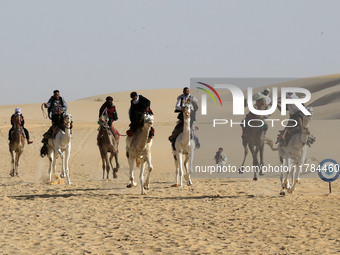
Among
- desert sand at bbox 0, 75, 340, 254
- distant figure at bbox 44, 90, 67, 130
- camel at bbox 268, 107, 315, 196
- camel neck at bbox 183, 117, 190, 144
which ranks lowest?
desert sand at bbox 0, 75, 340, 254

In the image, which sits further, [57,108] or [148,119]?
[57,108]

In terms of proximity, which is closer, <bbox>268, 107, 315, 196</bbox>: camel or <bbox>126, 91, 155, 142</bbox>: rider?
<bbox>126, 91, 155, 142</bbox>: rider

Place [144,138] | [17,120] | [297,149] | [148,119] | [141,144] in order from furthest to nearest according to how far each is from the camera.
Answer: [17,120]
[297,149]
[141,144]
[144,138]
[148,119]

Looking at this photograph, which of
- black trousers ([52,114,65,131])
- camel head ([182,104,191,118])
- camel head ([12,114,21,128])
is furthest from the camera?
camel head ([12,114,21,128])

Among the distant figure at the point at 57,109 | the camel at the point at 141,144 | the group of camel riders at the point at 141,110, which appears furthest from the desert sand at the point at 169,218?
the distant figure at the point at 57,109

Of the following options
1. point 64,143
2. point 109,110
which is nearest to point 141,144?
point 64,143

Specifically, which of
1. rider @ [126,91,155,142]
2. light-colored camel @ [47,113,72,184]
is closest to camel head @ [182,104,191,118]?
rider @ [126,91,155,142]

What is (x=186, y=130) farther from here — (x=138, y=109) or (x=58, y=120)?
(x=58, y=120)

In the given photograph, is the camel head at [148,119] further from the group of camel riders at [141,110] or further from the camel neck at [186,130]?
the camel neck at [186,130]

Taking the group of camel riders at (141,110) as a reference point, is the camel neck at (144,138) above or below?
below

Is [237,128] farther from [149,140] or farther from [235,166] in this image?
[149,140]

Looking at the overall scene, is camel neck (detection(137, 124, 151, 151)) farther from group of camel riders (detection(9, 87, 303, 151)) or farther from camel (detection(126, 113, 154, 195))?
group of camel riders (detection(9, 87, 303, 151))

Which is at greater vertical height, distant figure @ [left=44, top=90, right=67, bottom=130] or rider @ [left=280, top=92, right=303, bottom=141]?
distant figure @ [left=44, top=90, right=67, bottom=130]

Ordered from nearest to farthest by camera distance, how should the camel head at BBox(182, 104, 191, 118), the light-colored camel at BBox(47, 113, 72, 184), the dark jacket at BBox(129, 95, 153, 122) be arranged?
the dark jacket at BBox(129, 95, 153, 122)
the camel head at BBox(182, 104, 191, 118)
the light-colored camel at BBox(47, 113, 72, 184)
